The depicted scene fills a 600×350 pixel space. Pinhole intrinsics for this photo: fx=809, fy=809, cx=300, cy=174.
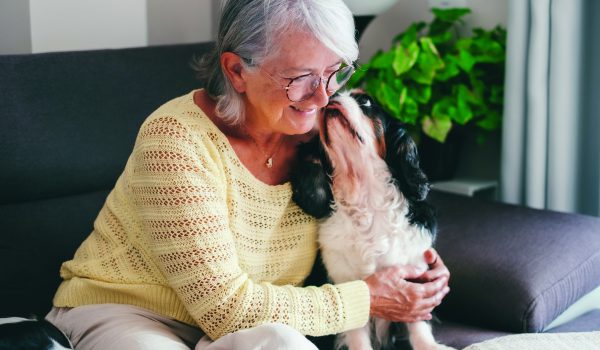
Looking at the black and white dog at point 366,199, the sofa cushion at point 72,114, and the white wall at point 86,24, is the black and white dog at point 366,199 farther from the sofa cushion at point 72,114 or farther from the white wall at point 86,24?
the white wall at point 86,24

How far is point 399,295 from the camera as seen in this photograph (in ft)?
5.54

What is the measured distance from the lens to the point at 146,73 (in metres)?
2.17

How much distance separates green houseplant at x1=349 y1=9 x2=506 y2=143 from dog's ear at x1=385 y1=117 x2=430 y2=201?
1.01 meters

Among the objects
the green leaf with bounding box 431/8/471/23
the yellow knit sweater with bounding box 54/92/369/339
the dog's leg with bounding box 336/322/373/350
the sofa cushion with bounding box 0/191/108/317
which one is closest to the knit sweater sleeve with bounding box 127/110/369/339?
the yellow knit sweater with bounding box 54/92/369/339

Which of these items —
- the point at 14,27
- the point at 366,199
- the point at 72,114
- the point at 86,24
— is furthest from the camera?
the point at 86,24

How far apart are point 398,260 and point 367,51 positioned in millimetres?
1716

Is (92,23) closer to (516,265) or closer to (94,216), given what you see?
(94,216)

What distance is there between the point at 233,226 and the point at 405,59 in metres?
1.24

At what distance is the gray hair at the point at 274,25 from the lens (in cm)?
151

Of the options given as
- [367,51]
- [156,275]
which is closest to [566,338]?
[156,275]

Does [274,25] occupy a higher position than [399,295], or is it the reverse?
[274,25]

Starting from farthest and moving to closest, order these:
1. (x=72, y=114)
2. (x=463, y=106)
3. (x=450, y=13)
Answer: (x=450, y=13) < (x=463, y=106) < (x=72, y=114)

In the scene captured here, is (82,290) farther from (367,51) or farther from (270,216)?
(367,51)

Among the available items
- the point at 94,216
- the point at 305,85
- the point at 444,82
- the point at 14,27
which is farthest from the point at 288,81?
the point at 444,82
